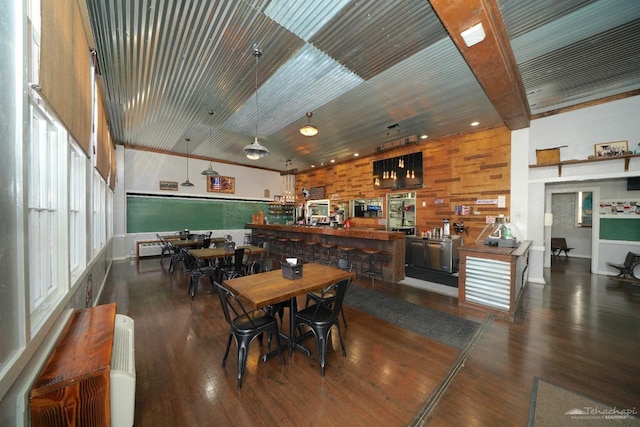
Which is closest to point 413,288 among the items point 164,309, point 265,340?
point 265,340

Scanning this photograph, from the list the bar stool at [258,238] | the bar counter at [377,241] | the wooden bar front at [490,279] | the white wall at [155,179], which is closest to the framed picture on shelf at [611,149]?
the wooden bar front at [490,279]

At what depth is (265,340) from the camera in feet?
9.17

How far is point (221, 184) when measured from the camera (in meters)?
9.43

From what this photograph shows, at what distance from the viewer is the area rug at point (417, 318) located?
114 inches

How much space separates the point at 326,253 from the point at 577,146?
6074 mm

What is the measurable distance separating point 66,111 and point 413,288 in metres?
5.43

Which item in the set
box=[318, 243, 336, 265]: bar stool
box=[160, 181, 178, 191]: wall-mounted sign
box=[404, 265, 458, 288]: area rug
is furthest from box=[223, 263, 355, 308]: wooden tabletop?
box=[160, 181, 178, 191]: wall-mounted sign

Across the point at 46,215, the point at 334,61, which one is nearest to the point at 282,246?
the point at 334,61

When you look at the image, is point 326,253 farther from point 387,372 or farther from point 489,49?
point 489,49

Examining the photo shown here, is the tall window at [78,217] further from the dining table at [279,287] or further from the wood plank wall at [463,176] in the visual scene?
the wood plank wall at [463,176]

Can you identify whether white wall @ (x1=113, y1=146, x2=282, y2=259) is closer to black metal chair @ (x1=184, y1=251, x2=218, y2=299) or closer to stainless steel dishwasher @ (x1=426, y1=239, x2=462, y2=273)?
black metal chair @ (x1=184, y1=251, x2=218, y2=299)

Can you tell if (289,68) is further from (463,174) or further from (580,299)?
(580,299)

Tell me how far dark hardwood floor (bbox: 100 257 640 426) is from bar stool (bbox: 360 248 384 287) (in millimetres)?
1744

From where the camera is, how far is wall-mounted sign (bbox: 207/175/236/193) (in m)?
9.23
